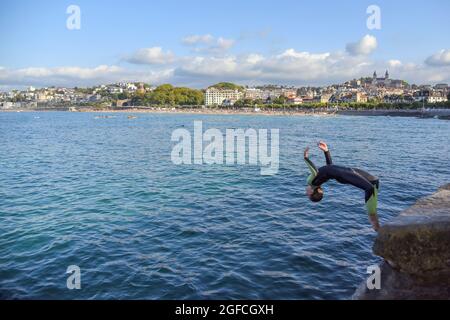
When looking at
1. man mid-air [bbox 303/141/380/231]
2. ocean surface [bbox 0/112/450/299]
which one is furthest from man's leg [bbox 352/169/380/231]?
ocean surface [bbox 0/112/450/299]

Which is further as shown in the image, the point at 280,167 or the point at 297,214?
the point at 280,167

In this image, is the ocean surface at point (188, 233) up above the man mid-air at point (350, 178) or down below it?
below

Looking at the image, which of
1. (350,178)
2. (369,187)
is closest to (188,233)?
(350,178)

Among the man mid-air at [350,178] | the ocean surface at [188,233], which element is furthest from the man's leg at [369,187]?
the ocean surface at [188,233]

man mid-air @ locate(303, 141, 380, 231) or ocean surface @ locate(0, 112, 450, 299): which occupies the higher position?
man mid-air @ locate(303, 141, 380, 231)

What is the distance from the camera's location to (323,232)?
15.0 metres

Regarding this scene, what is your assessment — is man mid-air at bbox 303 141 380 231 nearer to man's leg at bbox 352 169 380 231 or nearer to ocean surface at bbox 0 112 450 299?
man's leg at bbox 352 169 380 231

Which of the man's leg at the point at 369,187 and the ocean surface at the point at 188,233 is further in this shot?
the ocean surface at the point at 188,233

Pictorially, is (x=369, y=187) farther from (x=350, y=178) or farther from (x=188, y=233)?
(x=188, y=233)

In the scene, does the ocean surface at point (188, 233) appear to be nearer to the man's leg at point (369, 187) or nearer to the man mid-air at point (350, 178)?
the man's leg at point (369, 187)

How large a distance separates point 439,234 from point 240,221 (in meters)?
9.73
